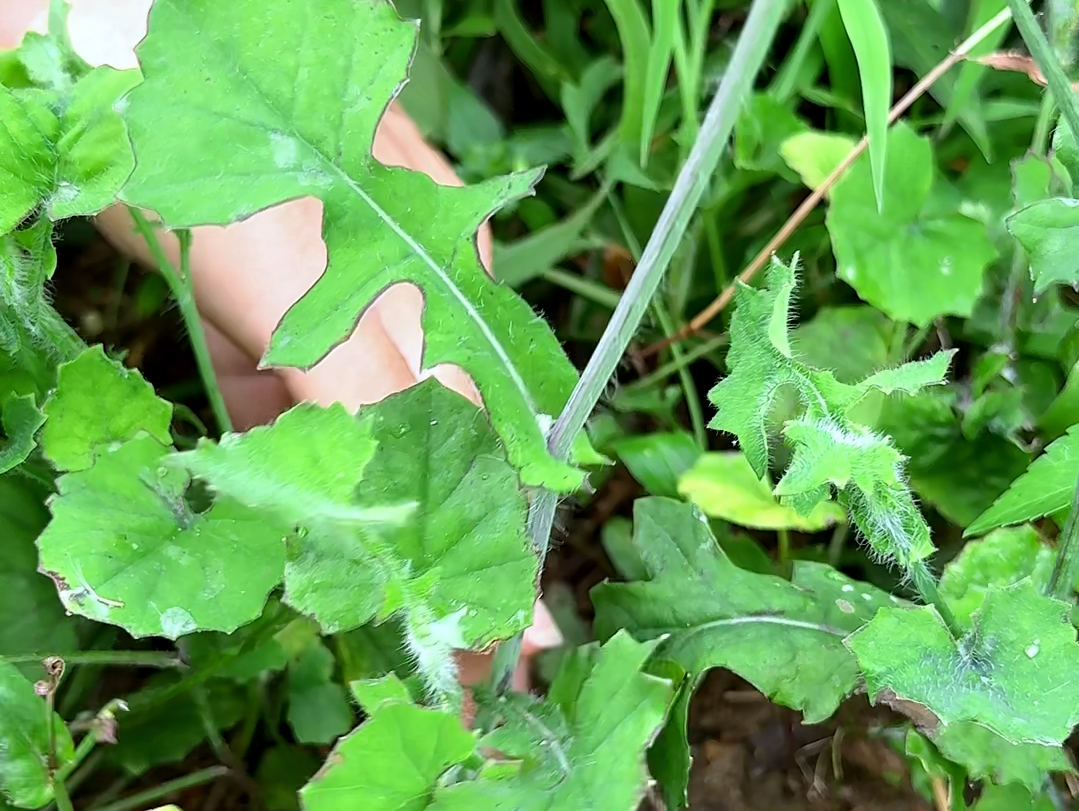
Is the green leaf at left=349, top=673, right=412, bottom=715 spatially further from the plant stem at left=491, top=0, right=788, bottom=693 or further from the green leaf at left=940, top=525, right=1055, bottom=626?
the green leaf at left=940, top=525, right=1055, bottom=626

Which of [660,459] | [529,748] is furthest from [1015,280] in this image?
[529,748]

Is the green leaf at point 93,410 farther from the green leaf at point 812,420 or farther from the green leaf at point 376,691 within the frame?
the green leaf at point 812,420

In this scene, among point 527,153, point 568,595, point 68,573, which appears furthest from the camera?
point 527,153

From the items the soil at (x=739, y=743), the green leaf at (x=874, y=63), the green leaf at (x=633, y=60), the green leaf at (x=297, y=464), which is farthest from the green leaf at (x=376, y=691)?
the green leaf at (x=633, y=60)

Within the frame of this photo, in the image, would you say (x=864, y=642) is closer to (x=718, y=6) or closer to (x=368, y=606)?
(x=368, y=606)

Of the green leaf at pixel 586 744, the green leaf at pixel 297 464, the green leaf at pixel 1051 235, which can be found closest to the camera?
the green leaf at pixel 297 464

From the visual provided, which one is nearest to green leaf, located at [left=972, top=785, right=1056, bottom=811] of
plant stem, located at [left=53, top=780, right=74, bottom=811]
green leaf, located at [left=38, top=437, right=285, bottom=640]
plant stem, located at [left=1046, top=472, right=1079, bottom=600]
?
plant stem, located at [left=1046, top=472, right=1079, bottom=600]

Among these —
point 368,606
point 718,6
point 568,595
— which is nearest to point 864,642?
point 368,606
